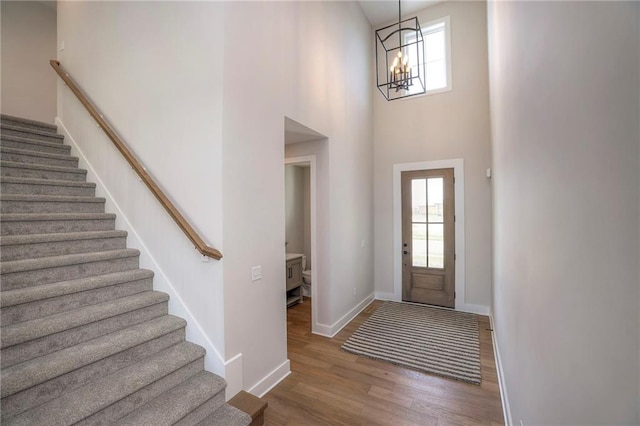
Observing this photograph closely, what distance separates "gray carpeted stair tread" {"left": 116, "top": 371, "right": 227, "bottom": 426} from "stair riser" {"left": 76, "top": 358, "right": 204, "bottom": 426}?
0.03 metres

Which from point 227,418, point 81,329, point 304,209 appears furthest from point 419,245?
point 81,329

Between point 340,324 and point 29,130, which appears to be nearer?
point 29,130

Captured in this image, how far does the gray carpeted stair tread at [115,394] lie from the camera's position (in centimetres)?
148

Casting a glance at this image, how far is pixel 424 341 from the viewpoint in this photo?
11.0ft

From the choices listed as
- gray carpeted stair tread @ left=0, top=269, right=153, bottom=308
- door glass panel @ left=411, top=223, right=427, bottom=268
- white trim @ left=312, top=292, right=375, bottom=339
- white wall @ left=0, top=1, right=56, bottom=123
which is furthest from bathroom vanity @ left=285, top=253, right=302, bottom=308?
white wall @ left=0, top=1, right=56, bottom=123

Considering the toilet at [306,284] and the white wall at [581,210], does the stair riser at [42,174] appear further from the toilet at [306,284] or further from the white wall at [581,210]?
the white wall at [581,210]

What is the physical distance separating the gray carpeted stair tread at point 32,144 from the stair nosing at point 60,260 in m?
1.73

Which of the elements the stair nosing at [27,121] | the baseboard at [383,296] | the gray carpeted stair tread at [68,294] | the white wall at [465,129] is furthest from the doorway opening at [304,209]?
the stair nosing at [27,121]

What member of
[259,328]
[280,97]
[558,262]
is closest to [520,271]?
[558,262]

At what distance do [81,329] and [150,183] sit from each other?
3.91 ft

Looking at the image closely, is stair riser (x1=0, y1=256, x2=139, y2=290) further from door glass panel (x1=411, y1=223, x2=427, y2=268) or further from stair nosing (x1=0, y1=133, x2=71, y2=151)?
door glass panel (x1=411, y1=223, x2=427, y2=268)

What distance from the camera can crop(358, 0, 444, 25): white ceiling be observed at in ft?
14.7

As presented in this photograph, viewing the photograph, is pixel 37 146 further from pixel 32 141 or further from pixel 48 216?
pixel 48 216

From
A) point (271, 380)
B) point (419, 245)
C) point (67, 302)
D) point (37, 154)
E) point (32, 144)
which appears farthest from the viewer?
point (419, 245)
